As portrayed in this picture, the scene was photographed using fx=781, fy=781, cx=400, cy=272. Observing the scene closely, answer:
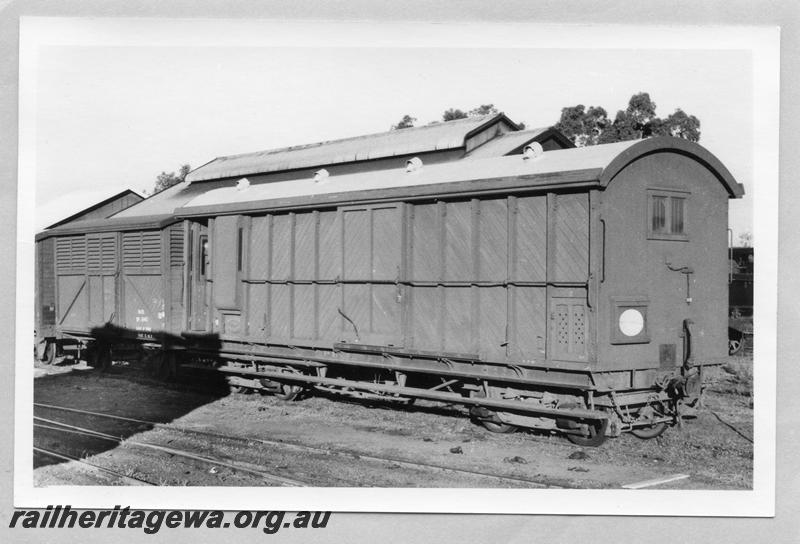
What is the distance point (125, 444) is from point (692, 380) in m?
7.37

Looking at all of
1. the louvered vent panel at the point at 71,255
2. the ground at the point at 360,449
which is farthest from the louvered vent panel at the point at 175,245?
the ground at the point at 360,449

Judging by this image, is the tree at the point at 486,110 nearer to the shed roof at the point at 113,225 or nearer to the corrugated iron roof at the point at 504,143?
the corrugated iron roof at the point at 504,143

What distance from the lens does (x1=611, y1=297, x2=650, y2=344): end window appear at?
9109mm

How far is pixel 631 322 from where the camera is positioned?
927cm

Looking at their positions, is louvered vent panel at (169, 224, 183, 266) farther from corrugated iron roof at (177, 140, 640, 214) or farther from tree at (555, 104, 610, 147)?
tree at (555, 104, 610, 147)

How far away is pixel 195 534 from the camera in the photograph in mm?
8047

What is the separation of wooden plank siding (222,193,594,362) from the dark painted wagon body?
22 millimetres

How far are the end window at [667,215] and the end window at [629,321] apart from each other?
0.88 meters

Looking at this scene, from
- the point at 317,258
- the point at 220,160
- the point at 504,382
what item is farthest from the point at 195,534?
the point at 220,160

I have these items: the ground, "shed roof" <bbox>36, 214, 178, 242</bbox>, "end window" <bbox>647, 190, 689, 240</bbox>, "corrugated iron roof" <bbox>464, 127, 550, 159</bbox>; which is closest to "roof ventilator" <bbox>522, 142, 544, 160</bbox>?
"end window" <bbox>647, 190, 689, 240</bbox>

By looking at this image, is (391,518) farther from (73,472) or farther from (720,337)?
(720,337)

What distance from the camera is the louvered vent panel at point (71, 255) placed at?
17219 millimetres

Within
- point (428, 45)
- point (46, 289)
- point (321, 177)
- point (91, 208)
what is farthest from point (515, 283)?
point (46, 289)

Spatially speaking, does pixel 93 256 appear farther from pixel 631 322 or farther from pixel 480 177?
pixel 631 322
